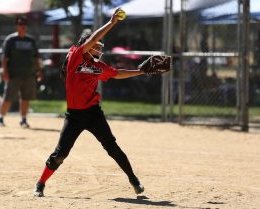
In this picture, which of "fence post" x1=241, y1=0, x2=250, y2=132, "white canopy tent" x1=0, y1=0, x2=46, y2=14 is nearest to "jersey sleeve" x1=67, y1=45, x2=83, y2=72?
"fence post" x1=241, y1=0, x2=250, y2=132

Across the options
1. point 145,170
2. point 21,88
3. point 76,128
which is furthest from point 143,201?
point 21,88

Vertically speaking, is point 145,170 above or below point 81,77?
below

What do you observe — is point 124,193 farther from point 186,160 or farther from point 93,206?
point 186,160

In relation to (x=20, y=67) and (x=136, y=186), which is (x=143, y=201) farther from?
(x=20, y=67)

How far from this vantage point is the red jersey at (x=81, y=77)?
7.92 meters

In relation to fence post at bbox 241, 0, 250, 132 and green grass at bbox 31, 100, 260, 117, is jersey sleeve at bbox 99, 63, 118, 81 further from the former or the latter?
green grass at bbox 31, 100, 260, 117

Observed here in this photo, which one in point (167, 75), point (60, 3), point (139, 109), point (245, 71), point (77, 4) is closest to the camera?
point (245, 71)

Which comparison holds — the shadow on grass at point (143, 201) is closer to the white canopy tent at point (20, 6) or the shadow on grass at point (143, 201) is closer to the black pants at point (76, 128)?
the black pants at point (76, 128)

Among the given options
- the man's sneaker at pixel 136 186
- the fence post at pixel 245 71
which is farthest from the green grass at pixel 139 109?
the man's sneaker at pixel 136 186

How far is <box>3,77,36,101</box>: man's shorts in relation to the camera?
1527cm

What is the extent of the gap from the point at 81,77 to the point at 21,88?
765 centimetres

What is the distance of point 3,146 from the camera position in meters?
12.4

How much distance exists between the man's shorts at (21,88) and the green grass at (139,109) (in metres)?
3.55

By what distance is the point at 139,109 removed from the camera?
20.5m
